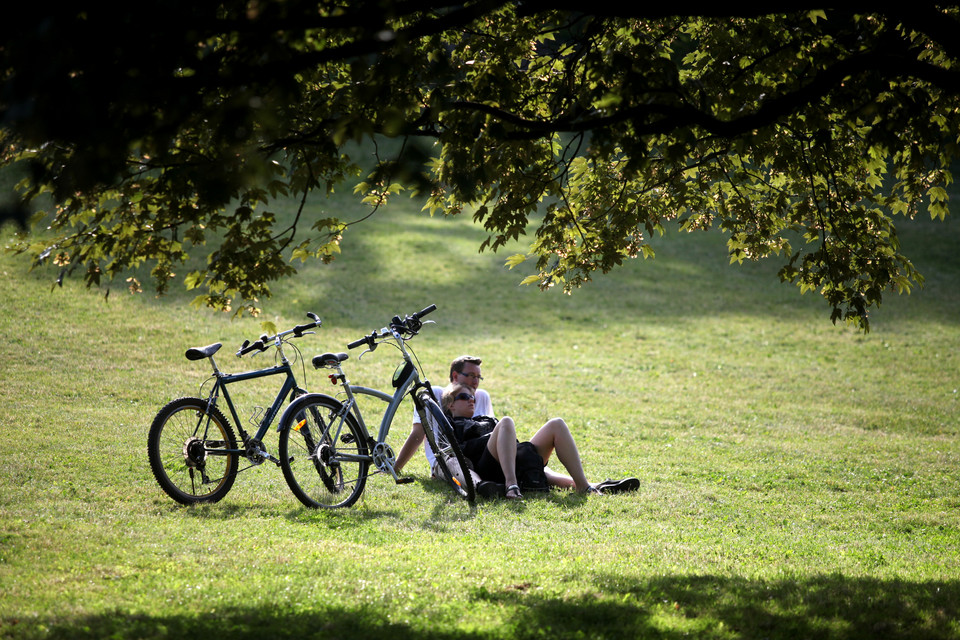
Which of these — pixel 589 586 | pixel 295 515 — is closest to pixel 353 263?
pixel 295 515

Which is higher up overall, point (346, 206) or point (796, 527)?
point (346, 206)

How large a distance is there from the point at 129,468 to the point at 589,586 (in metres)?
4.49

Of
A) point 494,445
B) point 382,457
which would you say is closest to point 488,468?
point 494,445

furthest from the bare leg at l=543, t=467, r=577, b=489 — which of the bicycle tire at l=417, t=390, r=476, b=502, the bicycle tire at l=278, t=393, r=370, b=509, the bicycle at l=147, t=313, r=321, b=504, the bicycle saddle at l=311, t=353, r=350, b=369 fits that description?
the bicycle at l=147, t=313, r=321, b=504

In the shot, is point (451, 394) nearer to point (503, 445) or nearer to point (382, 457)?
point (503, 445)

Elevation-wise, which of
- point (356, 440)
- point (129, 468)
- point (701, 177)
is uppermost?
point (701, 177)

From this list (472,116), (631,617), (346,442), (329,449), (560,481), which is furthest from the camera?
(560,481)

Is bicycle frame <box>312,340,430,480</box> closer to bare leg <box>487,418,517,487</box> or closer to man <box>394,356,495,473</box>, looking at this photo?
man <box>394,356,495,473</box>

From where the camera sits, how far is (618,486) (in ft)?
25.2

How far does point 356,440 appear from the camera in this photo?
22.2 ft

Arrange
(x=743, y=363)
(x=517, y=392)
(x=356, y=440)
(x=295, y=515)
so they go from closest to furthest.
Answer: (x=295, y=515) → (x=356, y=440) → (x=517, y=392) → (x=743, y=363)

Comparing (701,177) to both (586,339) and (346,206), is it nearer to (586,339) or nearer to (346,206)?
(586,339)

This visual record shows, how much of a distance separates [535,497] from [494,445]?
54 cm

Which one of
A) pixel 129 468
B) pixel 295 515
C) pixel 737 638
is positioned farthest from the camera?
pixel 129 468
